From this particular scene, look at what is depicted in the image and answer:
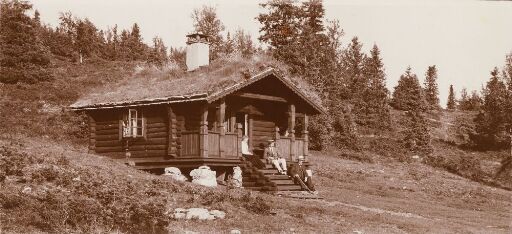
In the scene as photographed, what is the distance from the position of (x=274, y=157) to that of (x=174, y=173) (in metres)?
4.61

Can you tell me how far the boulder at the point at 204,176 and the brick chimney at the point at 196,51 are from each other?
6.45m

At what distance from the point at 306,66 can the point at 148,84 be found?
24943 millimetres

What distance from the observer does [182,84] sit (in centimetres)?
2809

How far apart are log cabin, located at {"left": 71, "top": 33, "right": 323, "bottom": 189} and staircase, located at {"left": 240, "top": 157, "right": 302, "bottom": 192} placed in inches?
3.0

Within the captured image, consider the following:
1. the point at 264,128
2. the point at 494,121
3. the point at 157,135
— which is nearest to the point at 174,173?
the point at 157,135

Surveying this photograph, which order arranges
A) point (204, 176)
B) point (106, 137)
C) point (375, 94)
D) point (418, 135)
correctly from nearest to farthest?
1. point (204, 176)
2. point (106, 137)
3. point (418, 135)
4. point (375, 94)

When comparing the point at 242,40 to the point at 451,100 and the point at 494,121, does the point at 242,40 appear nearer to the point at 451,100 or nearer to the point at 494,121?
the point at 494,121

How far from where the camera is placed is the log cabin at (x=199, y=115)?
1056 inches

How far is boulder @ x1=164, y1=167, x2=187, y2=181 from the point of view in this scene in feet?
87.1

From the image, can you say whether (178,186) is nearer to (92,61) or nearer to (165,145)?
(165,145)

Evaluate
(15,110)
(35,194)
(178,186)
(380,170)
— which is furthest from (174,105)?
(15,110)

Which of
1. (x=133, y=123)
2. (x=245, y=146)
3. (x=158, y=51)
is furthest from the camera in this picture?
(x=158, y=51)

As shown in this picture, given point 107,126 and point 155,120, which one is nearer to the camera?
point 155,120

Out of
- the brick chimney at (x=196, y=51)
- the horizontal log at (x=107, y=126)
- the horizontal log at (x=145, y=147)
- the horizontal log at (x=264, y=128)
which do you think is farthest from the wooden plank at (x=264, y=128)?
the horizontal log at (x=107, y=126)
